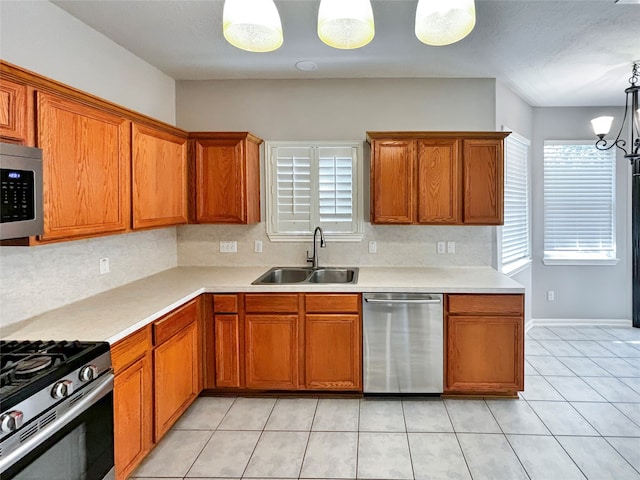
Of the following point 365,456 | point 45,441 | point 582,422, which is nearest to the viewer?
point 45,441

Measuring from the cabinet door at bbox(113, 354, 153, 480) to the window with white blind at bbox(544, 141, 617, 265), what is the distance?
14.8 ft

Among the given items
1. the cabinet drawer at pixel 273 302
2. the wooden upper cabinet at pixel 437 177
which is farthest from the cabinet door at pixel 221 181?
the wooden upper cabinet at pixel 437 177

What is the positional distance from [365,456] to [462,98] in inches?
122

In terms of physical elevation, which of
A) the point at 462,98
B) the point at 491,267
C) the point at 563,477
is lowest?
the point at 563,477

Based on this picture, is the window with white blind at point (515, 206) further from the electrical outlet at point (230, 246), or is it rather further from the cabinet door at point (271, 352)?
the electrical outlet at point (230, 246)

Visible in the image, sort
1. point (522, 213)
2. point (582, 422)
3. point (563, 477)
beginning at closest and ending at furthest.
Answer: point (563, 477), point (582, 422), point (522, 213)

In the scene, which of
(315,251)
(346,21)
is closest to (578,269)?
(315,251)

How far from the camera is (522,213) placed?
4539 millimetres

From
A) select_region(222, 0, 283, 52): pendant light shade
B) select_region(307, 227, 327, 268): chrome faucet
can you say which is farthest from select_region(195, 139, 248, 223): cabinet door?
select_region(222, 0, 283, 52): pendant light shade

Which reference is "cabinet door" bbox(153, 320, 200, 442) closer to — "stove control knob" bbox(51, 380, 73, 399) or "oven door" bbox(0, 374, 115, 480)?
"oven door" bbox(0, 374, 115, 480)

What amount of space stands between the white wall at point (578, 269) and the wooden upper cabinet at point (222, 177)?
3435 mm

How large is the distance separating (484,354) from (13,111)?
3183mm

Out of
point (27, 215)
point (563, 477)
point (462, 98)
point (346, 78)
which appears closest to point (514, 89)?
point (462, 98)

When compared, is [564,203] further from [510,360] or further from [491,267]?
[510,360]
